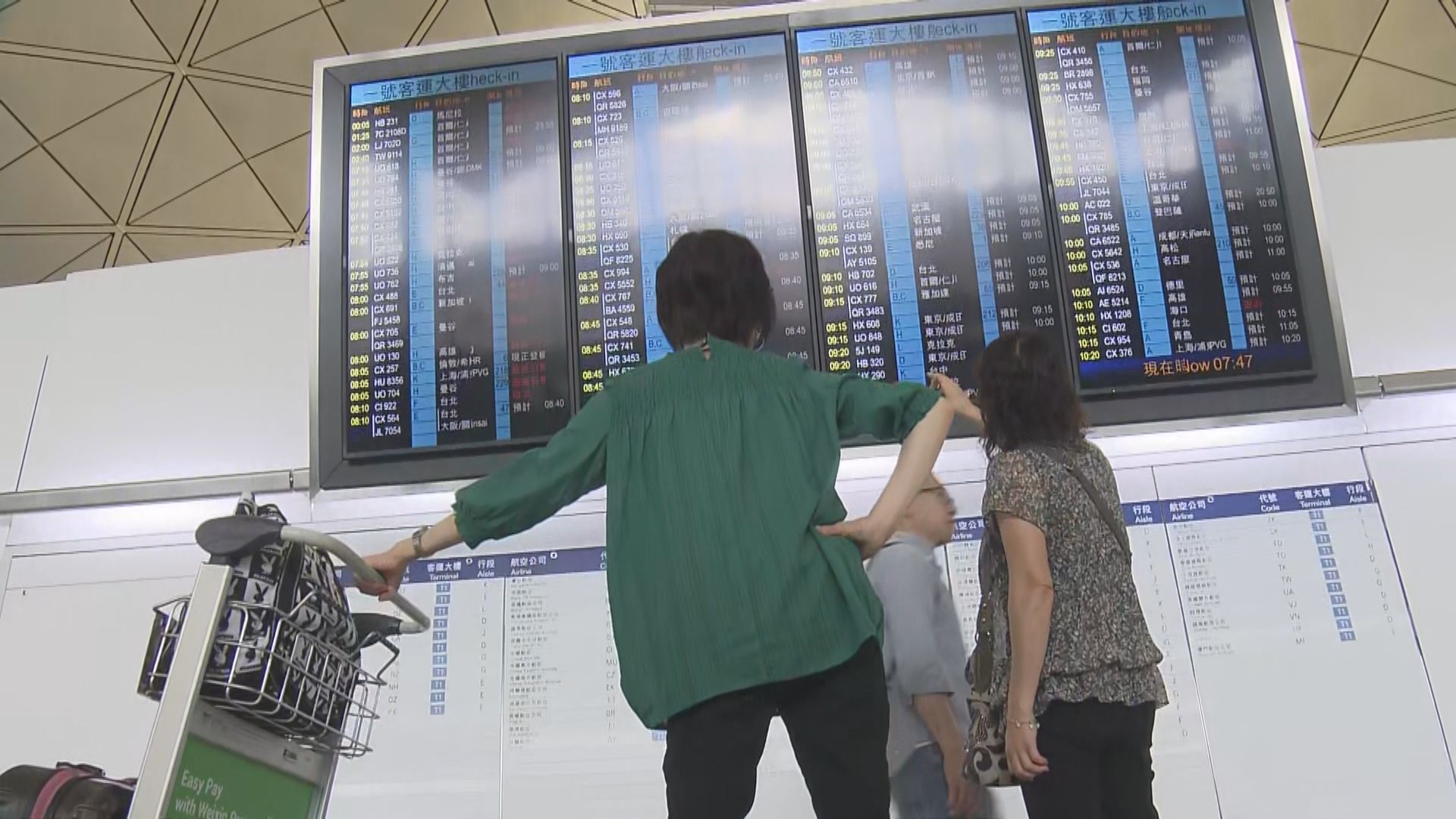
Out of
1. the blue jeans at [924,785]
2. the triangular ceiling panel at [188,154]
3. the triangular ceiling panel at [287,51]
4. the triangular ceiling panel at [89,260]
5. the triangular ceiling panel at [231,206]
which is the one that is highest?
the triangular ceiling panel at [287,51]

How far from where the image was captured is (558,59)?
3.28 metres

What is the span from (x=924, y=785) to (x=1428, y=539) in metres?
1.58

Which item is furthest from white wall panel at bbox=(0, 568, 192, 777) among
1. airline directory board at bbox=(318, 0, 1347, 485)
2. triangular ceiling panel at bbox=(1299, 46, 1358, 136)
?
triangular ceiling panel at bbox=(1299, 46, 1358, 136)

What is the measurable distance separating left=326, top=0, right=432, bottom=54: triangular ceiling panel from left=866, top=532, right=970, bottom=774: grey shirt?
408 cm

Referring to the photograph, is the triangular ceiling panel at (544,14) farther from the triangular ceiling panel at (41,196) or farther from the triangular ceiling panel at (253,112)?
the triangular ceiling panel at (41,196)

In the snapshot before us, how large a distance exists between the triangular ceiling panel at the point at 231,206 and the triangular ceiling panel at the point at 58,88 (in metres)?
0.58

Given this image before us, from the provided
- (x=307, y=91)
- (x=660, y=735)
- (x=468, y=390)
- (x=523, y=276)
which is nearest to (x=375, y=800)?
(x=660, y=735)

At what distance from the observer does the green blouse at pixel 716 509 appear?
1431 mm

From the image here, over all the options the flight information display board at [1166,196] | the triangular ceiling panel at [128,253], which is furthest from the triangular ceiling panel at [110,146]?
the flight information display board at [1166,196]

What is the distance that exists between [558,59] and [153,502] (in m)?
1.75

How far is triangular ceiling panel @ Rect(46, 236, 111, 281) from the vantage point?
211 inches

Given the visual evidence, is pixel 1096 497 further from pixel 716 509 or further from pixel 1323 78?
pixel 1323 78

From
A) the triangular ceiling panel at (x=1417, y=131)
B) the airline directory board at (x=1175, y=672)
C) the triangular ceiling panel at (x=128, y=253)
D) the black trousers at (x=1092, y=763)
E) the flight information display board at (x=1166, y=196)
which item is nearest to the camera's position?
the black trousers at (x=1092, y=763)

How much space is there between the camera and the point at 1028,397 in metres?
1.97
